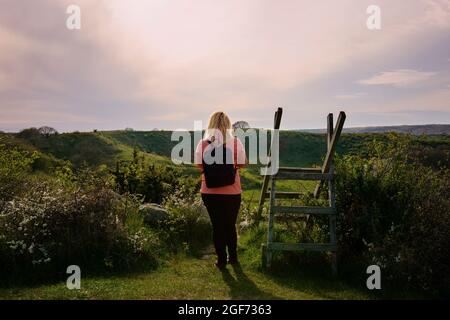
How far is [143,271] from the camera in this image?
766 cm

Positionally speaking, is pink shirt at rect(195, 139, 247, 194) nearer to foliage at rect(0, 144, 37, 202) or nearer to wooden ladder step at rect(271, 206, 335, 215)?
wooden ladder step at rect(271, 206, 335, 215)

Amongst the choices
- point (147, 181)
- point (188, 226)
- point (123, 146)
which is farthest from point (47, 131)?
point (188, 226)

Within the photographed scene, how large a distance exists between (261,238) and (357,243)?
6.83ft

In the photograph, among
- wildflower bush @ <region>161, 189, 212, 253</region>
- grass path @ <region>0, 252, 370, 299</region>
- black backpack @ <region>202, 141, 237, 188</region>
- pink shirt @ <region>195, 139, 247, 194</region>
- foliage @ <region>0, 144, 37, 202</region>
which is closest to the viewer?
grass path @ <region>0, 252, 370, 299</region>

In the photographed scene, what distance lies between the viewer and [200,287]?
22.0ft

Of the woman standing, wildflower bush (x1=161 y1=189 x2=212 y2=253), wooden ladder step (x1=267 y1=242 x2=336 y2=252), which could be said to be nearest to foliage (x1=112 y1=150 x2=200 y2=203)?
wildflower bush (x1=161 y1=189 x2=212 y2=253)

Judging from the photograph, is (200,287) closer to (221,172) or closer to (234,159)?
(221,172)

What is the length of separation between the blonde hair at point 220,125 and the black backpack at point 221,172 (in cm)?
34

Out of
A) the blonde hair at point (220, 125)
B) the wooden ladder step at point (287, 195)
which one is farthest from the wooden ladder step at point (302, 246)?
the blonde hair at point (220, 125)

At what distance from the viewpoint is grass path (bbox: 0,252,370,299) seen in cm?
620

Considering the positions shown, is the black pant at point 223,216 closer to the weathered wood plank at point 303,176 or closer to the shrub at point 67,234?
the weathered wood plank at point 303,176

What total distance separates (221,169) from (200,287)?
2008 millimetres

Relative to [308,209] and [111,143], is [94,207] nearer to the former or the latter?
[308,209]

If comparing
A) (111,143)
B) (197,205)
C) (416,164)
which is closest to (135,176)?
(197,205)
